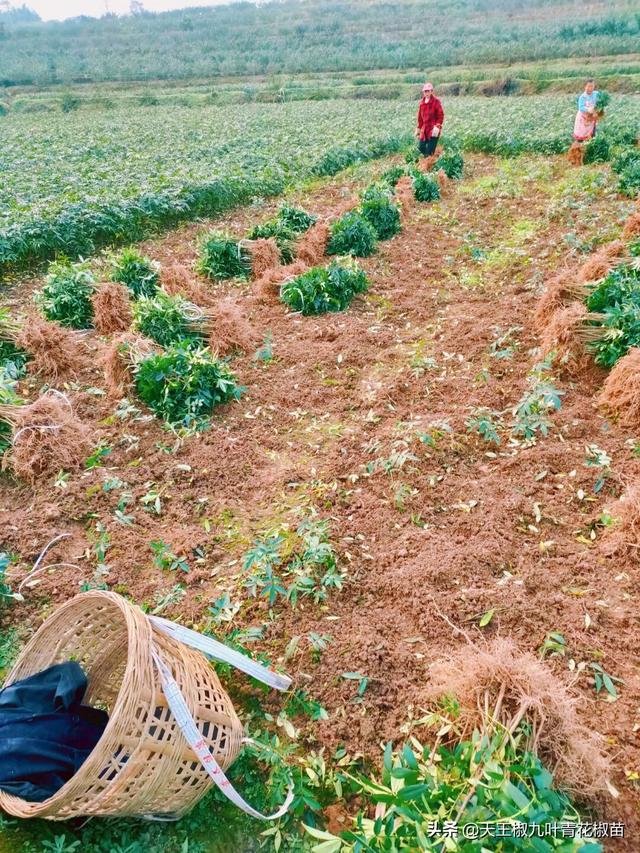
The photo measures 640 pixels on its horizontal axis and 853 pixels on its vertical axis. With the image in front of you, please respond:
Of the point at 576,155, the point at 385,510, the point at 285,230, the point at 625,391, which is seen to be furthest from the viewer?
the point at 576,155

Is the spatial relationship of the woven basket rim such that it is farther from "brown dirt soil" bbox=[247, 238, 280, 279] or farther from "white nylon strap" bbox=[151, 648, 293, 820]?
"brown dirt soil" bbox=[247, 238, 280, 279]

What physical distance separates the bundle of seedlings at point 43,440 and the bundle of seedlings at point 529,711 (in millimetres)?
3147

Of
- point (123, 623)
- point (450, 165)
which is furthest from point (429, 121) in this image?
point (123, 623)

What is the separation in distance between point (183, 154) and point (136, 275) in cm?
983

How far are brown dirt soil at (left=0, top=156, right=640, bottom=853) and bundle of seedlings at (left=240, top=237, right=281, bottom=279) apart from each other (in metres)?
1.41

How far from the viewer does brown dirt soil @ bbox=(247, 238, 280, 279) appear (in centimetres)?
714

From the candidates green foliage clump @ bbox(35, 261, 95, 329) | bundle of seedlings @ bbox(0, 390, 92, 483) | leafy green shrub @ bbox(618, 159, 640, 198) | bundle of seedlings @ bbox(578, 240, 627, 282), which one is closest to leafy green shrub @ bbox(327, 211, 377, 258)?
bundle of seedlings @ bbox(578, 240, 627, 282)

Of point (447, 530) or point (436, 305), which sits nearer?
point (447, 530)

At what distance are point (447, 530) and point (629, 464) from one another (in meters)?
1.42

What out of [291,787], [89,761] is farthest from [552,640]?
[89,761]

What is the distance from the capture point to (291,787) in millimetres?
2135

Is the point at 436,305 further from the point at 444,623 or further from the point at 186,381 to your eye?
the point at 444,623

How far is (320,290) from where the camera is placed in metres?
6.15

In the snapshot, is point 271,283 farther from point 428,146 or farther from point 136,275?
point 428,146
